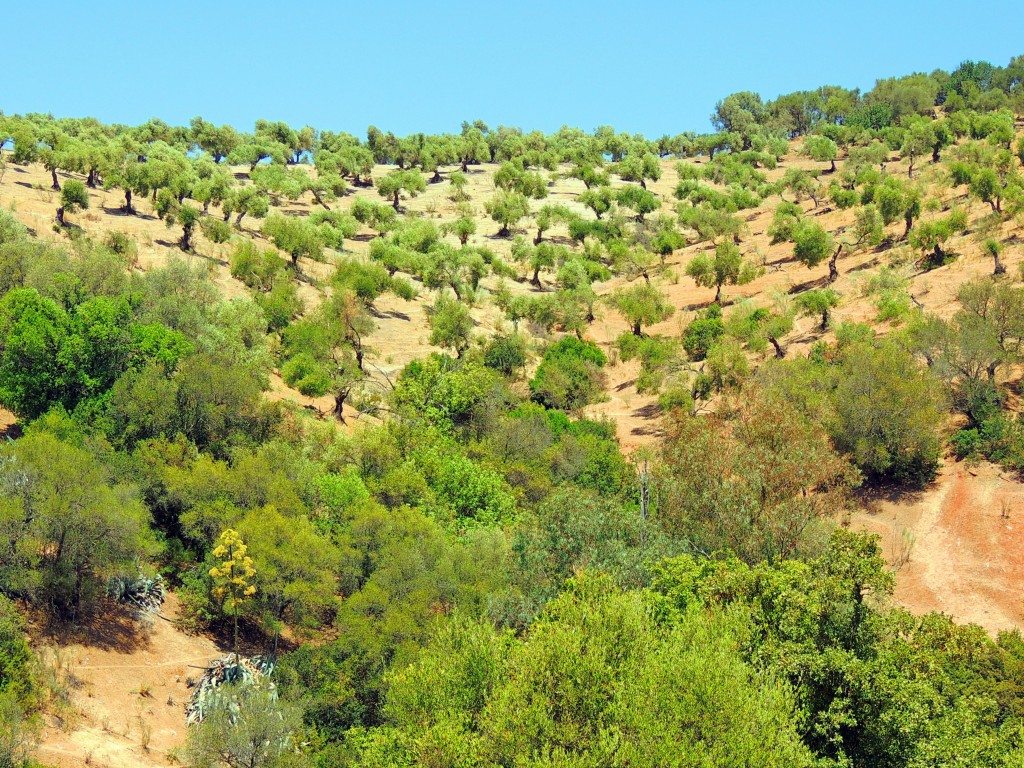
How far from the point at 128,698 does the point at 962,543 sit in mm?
35663

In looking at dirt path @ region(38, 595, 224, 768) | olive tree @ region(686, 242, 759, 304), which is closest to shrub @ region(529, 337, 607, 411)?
olive tree @ region(686, 242, 759, 304)

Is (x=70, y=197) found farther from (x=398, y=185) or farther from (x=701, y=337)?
(x=398, y=185)

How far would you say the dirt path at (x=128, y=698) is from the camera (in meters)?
26.7

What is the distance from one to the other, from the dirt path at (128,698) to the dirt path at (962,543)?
29.3m

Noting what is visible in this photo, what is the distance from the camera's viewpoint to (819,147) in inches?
4587

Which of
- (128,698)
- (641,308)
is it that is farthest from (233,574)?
(641,308)

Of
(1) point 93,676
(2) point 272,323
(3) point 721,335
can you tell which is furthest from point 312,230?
(1) point 93,676

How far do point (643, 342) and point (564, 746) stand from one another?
52.3 m

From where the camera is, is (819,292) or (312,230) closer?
(819,292)

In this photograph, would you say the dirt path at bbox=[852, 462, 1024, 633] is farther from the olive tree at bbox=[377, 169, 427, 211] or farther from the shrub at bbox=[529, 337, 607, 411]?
the olive tree at bbox=[377, 169, 427, 211]

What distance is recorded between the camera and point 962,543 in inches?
→ 1817

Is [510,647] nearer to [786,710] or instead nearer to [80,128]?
[786,710]

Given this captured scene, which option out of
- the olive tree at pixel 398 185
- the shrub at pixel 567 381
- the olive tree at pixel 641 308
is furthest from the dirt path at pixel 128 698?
the olive tree at pixel 398 185

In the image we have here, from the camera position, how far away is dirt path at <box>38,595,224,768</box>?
2666cm
